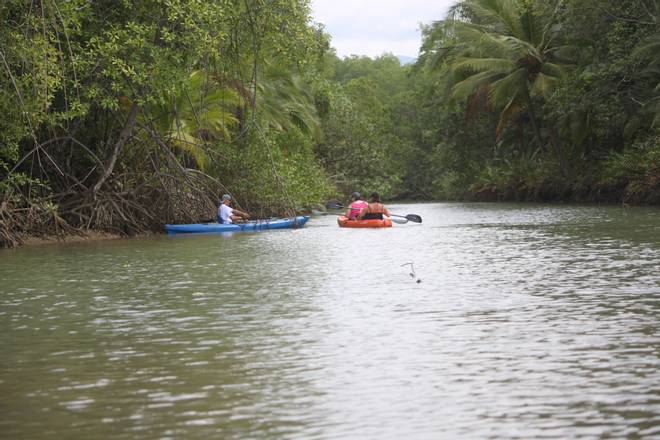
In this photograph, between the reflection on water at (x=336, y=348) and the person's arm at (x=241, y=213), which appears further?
the person's arm at (x=241, y=213)

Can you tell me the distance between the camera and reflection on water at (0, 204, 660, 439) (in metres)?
5.57

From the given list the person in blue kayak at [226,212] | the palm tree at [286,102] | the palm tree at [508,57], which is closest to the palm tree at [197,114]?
the person in blue kayak at [226,212]

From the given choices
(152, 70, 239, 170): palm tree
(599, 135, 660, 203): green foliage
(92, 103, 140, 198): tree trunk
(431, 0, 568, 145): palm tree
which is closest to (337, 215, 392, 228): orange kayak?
(152, 70, 239, 170): palm tree

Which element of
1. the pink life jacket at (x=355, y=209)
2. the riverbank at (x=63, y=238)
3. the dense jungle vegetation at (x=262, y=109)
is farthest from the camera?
the pink life jacket at (x=355, y=209)

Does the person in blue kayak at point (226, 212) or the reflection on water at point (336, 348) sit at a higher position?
the person in blue kayak at point (226, 212)

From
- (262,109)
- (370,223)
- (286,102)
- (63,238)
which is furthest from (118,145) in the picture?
(286,102)

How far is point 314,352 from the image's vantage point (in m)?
7.62

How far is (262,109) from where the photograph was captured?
34000 mm

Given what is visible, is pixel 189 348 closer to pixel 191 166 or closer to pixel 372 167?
pixel 191 166

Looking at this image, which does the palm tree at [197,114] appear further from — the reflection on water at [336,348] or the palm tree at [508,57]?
the palm tree at [508,57]

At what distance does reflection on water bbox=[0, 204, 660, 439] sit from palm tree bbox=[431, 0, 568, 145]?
25.5m

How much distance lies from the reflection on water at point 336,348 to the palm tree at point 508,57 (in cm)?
2550

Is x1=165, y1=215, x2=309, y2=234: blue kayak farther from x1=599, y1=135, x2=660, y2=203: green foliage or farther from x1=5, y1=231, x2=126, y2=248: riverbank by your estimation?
x1=599, y1=135, x2=660, y2=203: green foliage

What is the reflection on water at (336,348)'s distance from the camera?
5574 mm
